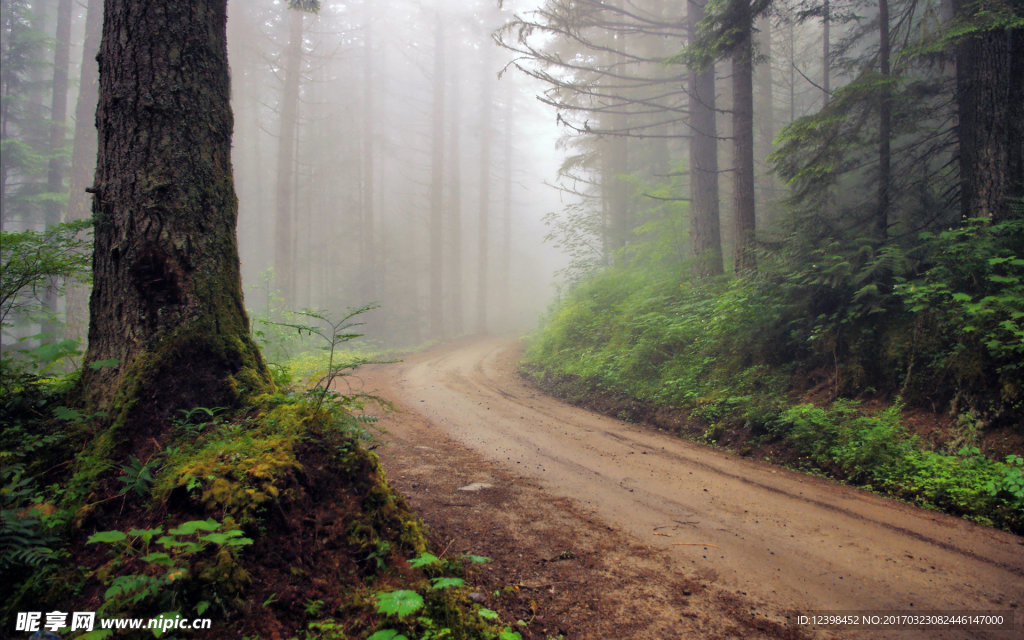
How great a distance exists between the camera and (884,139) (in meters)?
8.87

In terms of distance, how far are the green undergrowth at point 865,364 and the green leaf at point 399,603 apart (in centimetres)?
523

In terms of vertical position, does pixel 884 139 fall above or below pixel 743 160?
below

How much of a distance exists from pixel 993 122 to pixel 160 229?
452 inches

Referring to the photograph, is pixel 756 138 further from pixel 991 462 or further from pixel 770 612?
pixel 770 612

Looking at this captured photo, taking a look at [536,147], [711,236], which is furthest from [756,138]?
[536,147]

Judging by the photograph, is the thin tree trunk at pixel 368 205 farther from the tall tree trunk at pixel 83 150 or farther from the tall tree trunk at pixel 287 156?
the tall tree trunk at pixel 83 150

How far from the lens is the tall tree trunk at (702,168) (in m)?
12.4

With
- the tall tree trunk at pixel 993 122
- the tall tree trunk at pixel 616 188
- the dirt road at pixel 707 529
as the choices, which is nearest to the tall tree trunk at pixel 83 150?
the dirt road at pixel 707 529

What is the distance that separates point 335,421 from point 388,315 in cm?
2380

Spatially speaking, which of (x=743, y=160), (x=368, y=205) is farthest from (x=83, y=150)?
(x=743, y=160)

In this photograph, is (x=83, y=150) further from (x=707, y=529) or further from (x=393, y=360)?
(x=707, y=529)

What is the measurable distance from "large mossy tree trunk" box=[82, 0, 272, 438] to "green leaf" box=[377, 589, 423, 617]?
2.14 m

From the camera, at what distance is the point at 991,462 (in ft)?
15.5

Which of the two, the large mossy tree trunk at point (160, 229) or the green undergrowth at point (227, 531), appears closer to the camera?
the green undergrowth at point (227, 531)
